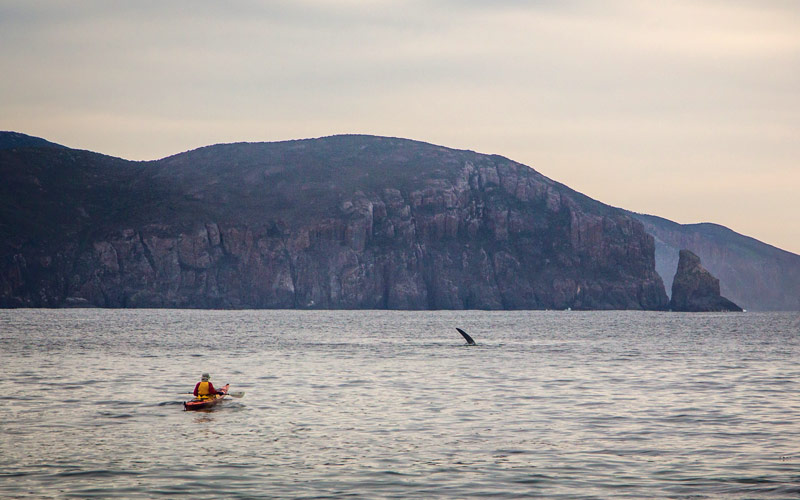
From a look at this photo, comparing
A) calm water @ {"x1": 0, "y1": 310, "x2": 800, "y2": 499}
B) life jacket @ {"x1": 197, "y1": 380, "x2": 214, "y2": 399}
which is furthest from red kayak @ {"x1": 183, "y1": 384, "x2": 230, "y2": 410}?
calm water @ {"x1": 0, "y1": 310, "x2": 800, "y2": 499}

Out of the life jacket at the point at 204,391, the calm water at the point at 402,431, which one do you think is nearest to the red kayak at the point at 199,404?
the life jacket at the point at 204,391

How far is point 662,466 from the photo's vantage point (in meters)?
28.2

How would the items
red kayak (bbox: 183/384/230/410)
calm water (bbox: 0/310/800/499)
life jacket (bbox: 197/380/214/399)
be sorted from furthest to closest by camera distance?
life jacket (bbox: 197/380/214/399) → red kayak (bbox: 183/384/230/410) → calm water (bbox: 0/310/800/499)

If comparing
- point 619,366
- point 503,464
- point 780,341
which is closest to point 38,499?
point 503,464

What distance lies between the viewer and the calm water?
2553 centimetres

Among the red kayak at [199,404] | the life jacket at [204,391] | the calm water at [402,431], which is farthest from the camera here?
the life jacket at [204,391]

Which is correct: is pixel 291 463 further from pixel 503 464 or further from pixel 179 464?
pixel 503 464

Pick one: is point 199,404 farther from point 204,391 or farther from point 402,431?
point 402,431

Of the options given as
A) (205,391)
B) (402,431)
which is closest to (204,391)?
(205,391)

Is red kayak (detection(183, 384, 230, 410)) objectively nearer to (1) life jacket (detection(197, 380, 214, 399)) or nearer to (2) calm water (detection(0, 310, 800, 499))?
(1) life jacket (detection(197, 380, 214, 399))

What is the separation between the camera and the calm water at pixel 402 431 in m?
25.5

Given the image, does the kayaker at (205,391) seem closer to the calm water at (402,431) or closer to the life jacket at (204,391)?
the life jacket at (204,391)

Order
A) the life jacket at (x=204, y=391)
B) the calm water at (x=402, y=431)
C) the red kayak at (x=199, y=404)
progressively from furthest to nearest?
the life jacket at (x=204, y=391), the red kayak at (x=199, y=404), the calm water at (x=402, y=431)

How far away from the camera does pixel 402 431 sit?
115 feet
